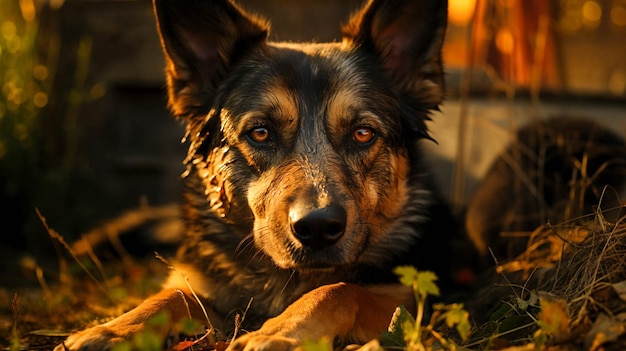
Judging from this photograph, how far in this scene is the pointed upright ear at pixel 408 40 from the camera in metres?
4.07

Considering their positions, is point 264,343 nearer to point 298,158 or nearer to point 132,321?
point 132,321

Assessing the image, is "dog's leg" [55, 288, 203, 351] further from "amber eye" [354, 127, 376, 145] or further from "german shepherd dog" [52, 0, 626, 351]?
"amber eye" [354, 127, 376, 145]

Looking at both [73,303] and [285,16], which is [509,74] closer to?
[285,16]

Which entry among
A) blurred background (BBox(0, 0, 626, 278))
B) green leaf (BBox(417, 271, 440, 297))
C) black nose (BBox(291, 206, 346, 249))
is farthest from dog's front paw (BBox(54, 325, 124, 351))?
blurred background (BBox(0, 0, 626, 278))

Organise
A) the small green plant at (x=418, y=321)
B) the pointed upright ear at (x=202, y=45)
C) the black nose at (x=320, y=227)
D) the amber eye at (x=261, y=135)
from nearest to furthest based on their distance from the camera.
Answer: the small green plant at (x=418, y=321) < the black nose at (x=320, y=227) < the amber eye at (x=261, y=135) < the pointed upright ear at (x=202, y=45)

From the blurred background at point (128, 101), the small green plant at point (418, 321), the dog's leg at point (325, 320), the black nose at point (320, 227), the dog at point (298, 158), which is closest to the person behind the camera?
the small green plant at point (418, 321)

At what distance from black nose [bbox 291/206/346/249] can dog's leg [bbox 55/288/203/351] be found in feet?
2.30

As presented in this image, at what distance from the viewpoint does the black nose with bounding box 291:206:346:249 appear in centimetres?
312

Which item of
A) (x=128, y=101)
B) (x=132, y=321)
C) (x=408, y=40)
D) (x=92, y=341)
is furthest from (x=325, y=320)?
(x=128, y=101)

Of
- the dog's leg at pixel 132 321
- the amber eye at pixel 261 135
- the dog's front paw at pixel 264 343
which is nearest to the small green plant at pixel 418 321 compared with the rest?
the dog's front paw at pixel 264 343

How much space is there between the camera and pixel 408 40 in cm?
419

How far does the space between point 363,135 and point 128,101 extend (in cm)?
520

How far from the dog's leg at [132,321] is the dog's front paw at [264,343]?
361 millimetres

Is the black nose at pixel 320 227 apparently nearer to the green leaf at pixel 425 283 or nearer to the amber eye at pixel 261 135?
the green leaf at pixel 425 283
